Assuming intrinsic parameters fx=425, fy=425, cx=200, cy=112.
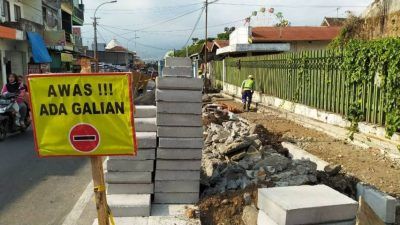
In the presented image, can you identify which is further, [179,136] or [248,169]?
[248,169]

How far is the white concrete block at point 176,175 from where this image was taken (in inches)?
211

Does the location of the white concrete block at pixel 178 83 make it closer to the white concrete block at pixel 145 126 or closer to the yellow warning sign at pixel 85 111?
the white concrete block at pixel 145 126

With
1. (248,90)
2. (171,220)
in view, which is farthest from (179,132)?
(248,90)

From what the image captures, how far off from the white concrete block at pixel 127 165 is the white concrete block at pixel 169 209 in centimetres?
48

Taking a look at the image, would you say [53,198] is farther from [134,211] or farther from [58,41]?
[58,41]

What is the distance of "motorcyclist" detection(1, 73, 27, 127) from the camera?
1132 centimetres

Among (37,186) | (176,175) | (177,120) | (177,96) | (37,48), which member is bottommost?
(37,186)

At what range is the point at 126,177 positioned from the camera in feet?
17.3

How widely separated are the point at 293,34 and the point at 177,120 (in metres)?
31.3

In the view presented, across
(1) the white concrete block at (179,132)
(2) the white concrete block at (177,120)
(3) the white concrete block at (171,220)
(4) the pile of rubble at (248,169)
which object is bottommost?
(3) the white concrete block at (171,220)

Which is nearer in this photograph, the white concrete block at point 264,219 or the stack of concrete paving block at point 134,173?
the white concrete block at point 264,219

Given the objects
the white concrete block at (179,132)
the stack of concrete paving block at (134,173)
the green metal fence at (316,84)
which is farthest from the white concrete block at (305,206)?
the green metal fence at (316,84)

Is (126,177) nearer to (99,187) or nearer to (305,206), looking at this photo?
(99,187)

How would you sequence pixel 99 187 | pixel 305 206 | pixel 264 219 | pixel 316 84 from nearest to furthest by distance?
pixel 99 187, pixel 305 206, pixel 264 219, pixel 316 84
